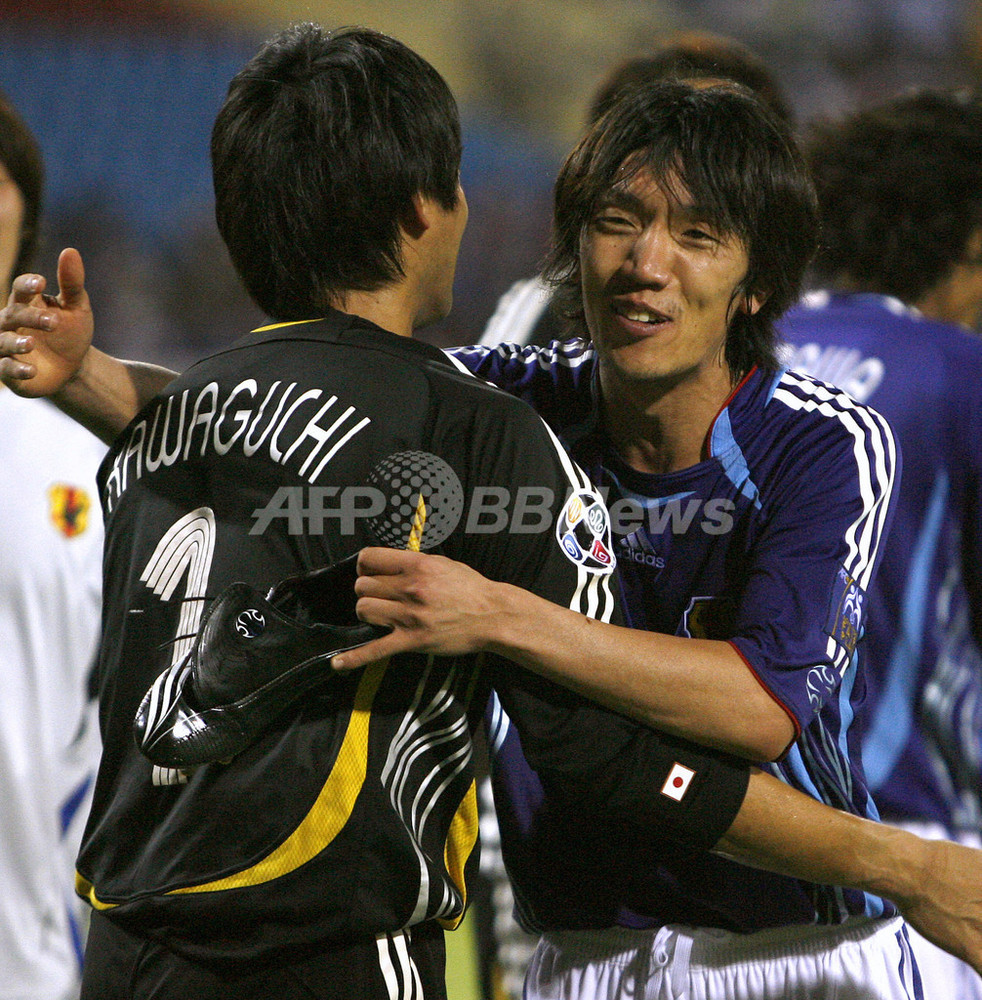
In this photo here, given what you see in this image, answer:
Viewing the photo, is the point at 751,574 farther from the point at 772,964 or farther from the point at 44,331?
the point at 44,331

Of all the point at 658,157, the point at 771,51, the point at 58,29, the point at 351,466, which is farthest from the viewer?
the point at 771,51

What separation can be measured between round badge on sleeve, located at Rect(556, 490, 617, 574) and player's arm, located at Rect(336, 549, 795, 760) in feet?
0.21

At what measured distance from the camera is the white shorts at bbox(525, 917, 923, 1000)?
187 cm

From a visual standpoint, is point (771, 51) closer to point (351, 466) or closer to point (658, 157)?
point (658, 157)

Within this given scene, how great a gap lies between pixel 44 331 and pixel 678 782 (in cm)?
95

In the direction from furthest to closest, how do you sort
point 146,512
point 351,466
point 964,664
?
point 964,664 → point 146,512 → point 351,466

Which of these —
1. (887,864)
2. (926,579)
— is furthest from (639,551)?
(926,579)

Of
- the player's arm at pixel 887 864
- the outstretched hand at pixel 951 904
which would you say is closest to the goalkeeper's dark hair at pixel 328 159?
the player's arm at pixel 887 864

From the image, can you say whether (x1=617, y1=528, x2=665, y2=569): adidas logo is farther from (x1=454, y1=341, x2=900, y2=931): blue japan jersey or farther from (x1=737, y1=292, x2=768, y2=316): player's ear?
(x1=737, y1=292, x2=768, y2=316): player's ear

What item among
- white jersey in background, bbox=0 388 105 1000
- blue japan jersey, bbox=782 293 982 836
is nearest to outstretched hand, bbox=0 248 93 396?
white jersey in background, bbox=0 388 105 1000

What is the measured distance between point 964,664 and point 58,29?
7.78 m

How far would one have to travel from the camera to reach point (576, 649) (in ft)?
4.52

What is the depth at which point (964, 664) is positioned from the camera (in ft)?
9.16

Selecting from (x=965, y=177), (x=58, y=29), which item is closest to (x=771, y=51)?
(x=58, y=29)
